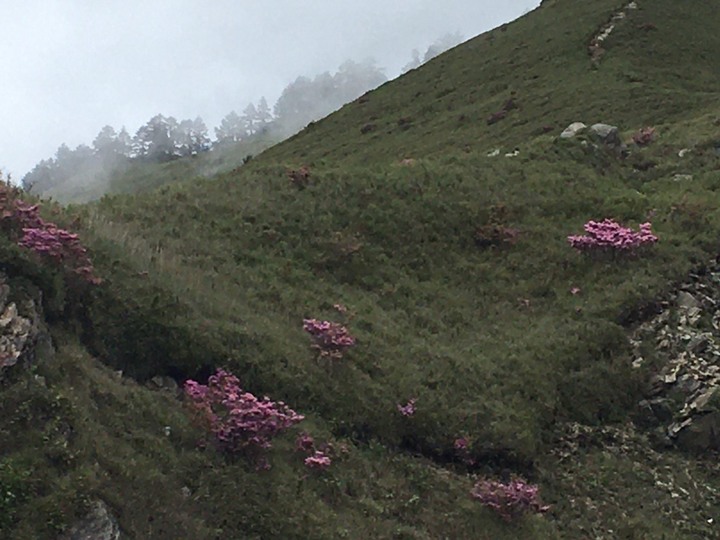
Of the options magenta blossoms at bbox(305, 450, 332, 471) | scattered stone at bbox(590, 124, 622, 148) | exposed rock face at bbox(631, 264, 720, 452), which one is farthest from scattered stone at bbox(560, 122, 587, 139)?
magenta blossoms at bbox(305, 450, 332, 471)

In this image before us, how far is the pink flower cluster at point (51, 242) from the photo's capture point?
13562mm

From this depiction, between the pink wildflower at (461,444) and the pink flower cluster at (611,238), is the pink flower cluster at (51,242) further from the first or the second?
the pink flower cluster at (611,238)

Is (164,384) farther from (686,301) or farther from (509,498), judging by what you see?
(686,301)

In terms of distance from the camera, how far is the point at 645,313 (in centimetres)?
2080

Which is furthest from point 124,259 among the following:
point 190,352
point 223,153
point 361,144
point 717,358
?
point 223,153

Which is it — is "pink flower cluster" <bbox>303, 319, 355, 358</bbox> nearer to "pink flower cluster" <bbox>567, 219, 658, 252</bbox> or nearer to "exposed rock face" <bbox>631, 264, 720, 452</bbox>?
A: "exposed rock face" <bbox>631, 264, 720, 452</bbox>

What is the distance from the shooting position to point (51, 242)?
13836 mm

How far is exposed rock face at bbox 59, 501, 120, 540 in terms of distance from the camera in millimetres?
9805

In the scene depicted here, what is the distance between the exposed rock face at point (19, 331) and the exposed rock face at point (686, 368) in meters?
12.9

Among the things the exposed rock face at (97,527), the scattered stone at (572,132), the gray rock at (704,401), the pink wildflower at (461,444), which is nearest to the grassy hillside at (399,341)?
the pink wildflower at (461,444)

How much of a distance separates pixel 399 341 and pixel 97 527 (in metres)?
10.3

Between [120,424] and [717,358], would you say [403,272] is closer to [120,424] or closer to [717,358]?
[717,358]

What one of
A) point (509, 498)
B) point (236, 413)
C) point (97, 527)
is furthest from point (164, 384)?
point (509, 498)

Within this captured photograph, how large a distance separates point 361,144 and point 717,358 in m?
46.0
